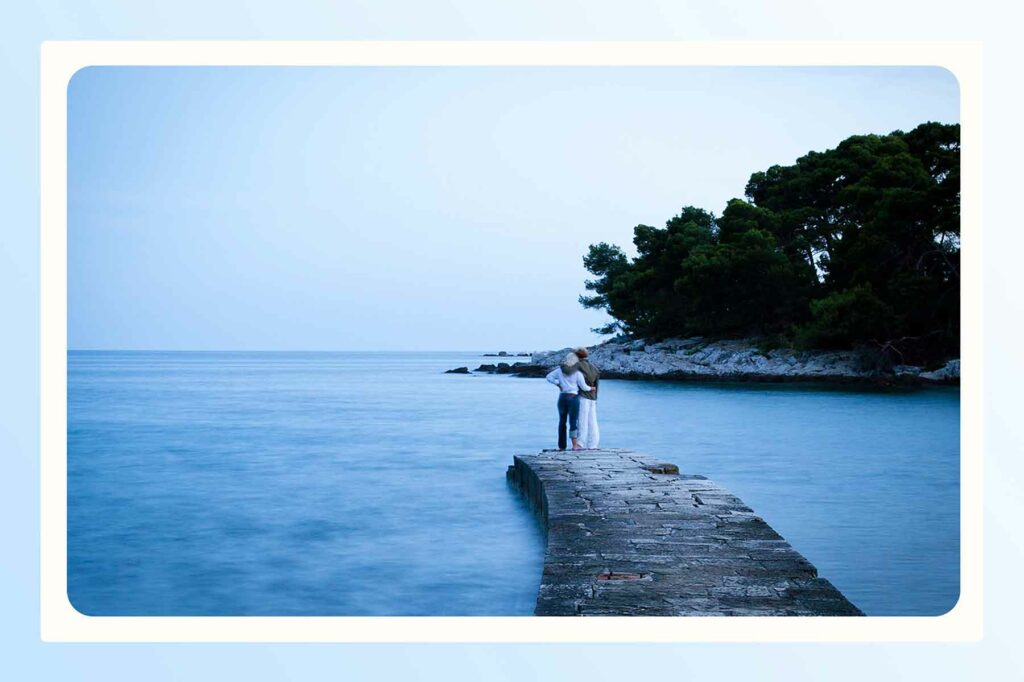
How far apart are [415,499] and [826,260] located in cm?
2390

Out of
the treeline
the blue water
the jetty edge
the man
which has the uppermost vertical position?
the treeline

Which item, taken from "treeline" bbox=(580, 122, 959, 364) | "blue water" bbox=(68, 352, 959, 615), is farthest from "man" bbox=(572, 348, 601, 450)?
"treeline" bbox=(580, 122, 959, 364)

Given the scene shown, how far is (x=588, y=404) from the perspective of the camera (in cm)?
922

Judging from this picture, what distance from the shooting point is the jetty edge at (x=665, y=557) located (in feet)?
14.0

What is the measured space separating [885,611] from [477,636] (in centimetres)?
270

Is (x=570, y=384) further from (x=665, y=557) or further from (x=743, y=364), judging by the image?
(x=743, y=364)

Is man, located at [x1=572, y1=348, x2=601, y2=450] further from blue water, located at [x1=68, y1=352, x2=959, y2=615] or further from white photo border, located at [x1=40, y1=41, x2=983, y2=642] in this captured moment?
white photo border, located at [x1=40, y1=41, x2=983, y2=642]

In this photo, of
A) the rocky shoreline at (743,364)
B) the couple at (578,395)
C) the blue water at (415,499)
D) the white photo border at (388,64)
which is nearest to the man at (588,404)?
the couple at (578,395)

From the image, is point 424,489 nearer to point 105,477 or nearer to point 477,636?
point 105,477

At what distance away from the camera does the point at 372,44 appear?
4633 millimetres

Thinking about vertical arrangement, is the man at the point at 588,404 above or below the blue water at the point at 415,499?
above

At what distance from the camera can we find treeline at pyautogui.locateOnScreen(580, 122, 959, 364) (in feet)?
78.6

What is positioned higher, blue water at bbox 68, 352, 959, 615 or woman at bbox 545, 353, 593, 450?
woman at bbox 545, 353, 593, 450

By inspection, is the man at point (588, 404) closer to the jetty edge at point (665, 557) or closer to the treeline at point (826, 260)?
the jetty edge at point (665, 557)
